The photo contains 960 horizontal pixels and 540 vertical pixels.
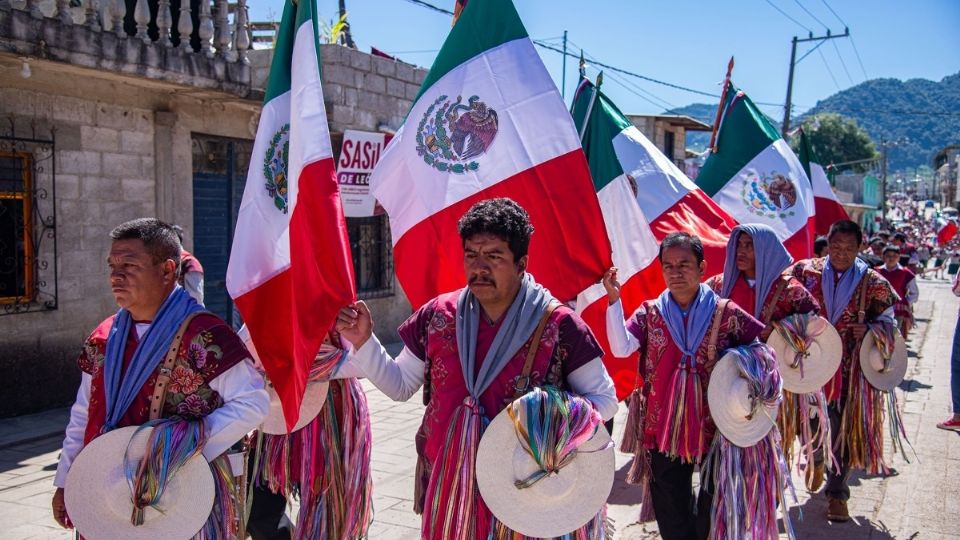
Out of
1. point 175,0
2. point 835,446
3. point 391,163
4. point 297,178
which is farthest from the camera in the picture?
point 175,0

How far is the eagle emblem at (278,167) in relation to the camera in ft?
11.8

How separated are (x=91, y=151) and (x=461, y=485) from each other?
6.82 metres

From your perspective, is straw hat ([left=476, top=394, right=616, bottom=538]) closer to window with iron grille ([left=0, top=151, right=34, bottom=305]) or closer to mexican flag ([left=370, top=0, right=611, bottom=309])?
mexican flag ([left=370, top=0, right=611, bottom=309])

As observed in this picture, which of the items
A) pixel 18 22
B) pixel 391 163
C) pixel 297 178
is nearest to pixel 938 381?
pixel 391 163

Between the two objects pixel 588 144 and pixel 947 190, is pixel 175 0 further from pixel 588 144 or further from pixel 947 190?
pixel 947 190

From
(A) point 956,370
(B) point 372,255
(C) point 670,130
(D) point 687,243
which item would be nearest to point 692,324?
(D) point 687,243

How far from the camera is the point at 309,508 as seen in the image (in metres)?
3.78

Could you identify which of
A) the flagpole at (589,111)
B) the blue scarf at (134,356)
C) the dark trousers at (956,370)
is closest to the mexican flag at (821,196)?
the dark trousers at (956,370)

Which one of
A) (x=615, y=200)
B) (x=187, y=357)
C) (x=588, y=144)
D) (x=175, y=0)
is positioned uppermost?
(x=175, y=0)

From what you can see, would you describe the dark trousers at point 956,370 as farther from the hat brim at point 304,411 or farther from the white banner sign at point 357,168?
the white banner sign at point 357,168

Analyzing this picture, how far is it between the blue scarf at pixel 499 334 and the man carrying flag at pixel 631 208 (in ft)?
5.14

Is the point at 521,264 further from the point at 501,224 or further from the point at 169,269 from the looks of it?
the point at 169,269

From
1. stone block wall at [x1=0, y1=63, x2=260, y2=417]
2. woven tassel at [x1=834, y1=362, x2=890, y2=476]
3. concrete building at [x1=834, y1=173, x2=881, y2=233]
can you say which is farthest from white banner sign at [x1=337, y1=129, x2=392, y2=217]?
concrete building at [x1=834, y1=173, x2=881, y2=233]

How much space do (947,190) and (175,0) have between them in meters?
93.3
